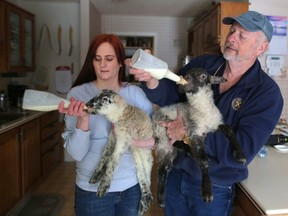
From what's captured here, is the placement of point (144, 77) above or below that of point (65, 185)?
above

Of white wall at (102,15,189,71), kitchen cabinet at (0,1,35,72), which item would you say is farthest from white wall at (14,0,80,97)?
white wall at (102,15,189,71)

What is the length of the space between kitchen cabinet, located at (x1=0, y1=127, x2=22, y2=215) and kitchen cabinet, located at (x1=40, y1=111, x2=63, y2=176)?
672 mm

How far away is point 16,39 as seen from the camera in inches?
132

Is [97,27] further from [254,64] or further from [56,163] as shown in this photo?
[254,64]

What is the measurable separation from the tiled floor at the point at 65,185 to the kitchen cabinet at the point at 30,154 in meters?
0.17

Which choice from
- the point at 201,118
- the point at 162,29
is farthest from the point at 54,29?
the point at 201,118

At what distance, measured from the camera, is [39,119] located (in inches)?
127

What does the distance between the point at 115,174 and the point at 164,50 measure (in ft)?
13.6

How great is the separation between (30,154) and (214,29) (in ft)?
8.27

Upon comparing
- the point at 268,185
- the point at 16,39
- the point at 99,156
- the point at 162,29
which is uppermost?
the point at 162,29

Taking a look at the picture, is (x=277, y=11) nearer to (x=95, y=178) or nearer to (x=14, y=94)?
(x=95, y=178)

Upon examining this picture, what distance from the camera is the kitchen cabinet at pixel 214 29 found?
304 cm

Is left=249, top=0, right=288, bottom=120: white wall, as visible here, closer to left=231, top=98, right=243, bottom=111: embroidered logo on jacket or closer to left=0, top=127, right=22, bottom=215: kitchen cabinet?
left=231, top=98, right=243, bottom=111: embroidered logo on jacket

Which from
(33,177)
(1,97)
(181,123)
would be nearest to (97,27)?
(1,97)
